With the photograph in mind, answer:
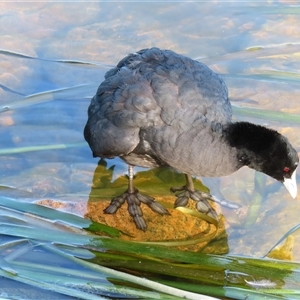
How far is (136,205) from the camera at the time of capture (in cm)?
500

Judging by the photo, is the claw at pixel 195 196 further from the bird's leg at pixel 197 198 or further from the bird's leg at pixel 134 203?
the bird's leg at pixel 134 203

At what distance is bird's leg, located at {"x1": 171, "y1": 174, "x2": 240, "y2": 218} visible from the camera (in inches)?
196

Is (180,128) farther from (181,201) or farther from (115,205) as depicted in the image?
(115,205)

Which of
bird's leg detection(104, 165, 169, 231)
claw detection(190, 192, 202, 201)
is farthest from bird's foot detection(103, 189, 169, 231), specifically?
claw detection(190, 192, 202, 201)

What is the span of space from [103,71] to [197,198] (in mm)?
2154

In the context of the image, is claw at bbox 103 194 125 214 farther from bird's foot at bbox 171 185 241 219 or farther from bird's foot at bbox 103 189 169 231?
bird's foot at bbox 171 185 241 219

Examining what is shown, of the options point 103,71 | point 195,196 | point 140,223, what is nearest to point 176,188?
point 195,196

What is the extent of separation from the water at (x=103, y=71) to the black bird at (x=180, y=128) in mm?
580

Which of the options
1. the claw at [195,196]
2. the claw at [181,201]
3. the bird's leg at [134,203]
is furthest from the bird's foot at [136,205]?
the claw at [195,196]

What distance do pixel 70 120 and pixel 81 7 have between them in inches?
97.2

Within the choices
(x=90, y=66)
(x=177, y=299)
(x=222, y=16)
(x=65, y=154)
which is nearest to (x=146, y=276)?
(x=177, y=299)

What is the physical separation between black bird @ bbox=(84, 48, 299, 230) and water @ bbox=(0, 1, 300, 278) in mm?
580

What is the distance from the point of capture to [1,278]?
13.5ft

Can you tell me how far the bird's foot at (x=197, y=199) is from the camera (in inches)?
196
